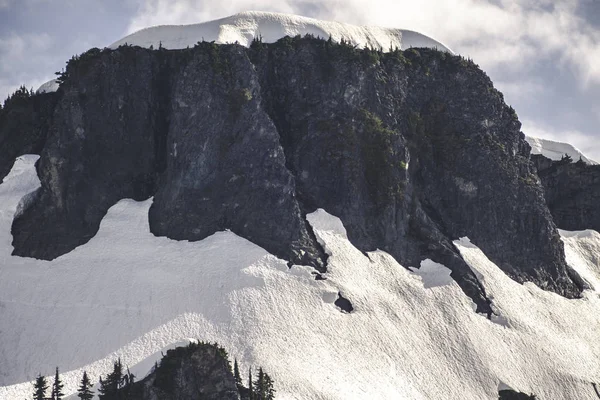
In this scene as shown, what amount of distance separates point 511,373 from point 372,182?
26.3 metres

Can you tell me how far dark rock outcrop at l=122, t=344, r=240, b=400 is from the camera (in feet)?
255

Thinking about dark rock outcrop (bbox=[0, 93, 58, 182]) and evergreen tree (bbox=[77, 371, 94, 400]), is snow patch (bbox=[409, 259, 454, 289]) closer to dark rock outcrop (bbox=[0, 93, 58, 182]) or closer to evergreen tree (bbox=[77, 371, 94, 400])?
evergreen tree (bbox=[77, 371, 94, 400])

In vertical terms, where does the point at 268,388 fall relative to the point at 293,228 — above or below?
below

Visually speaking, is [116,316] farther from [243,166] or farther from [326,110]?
[326,110]

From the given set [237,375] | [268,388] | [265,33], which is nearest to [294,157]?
[265,33]

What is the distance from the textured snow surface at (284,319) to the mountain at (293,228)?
0.21 metres

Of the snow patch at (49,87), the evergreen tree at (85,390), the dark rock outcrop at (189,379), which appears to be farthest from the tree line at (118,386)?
the snow patch at (49,87)

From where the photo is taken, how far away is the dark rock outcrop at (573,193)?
12631 cm

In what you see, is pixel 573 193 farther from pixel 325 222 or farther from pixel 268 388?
pixel 268 388

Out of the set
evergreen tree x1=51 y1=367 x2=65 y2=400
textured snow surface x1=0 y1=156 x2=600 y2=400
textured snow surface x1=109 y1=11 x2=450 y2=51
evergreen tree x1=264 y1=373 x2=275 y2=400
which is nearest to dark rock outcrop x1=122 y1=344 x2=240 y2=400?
textured snow surface x1=0 y1=156 x2=600 y2=400

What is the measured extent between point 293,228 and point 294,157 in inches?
435

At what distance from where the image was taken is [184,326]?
87.8 metres

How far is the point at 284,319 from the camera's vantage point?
298ft

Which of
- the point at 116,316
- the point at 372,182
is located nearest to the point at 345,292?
the point at 372,182
